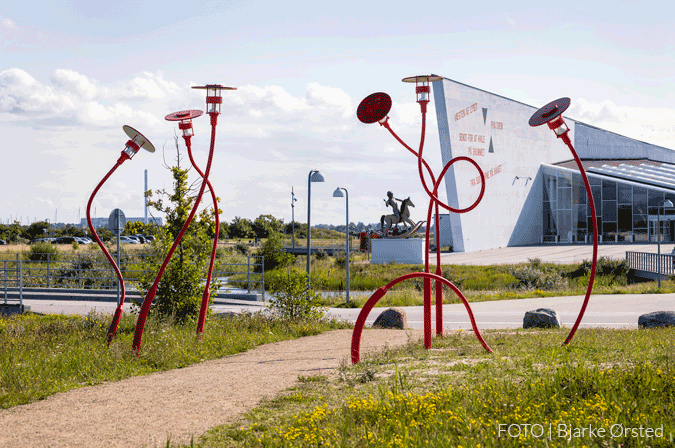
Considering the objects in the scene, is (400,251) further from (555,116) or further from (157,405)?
(157,405)

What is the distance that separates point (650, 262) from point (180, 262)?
23592 millimetres

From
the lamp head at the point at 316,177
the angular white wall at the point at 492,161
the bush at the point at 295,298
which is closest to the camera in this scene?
the bush at the point at 295,298

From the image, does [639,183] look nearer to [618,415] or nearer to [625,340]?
[625,340]

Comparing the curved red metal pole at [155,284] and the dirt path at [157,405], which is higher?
the curved red metal pole at [155,284]

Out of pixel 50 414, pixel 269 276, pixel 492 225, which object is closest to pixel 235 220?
pixel 492 225

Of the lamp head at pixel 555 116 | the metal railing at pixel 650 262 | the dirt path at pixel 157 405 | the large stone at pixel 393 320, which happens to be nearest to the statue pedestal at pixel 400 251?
the metal railing at pixel 650 262

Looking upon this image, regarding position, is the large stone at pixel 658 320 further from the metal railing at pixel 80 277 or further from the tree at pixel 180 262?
the metal railing at pixel 80 277

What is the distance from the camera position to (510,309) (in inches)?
702

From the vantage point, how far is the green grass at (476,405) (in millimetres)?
4426

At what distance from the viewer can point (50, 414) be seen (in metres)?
5.83

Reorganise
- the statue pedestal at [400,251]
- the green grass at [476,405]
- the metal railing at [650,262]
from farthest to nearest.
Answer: the statue pedestal at [400,251], the metal railing at [650,262], the green grass at [476,405]

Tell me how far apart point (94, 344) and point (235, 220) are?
7402cm

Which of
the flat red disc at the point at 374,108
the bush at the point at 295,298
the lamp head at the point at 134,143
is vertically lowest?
the bush at the point at 295,298

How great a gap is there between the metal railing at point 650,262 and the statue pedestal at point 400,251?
1084cm
